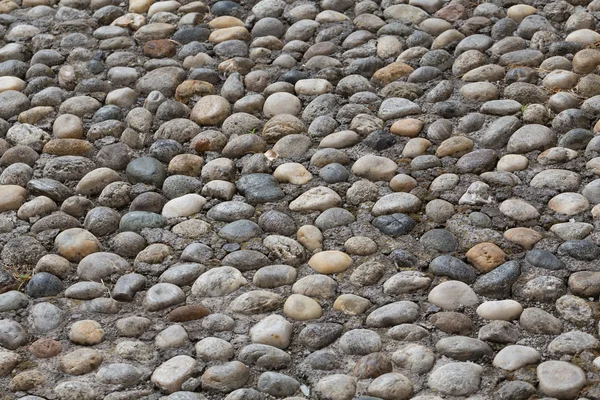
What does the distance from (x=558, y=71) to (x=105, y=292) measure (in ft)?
5.85

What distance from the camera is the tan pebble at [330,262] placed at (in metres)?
2.56

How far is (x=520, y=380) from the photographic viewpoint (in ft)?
6.95

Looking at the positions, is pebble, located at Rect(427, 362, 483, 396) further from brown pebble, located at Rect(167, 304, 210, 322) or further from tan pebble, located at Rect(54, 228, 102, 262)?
tan pebble, located at Rect(54, 228, 102, 262)

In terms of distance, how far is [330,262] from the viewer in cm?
256

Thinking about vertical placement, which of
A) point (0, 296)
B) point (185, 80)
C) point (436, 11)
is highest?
point (436, 11)

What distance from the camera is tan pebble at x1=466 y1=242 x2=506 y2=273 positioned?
8.20 feet

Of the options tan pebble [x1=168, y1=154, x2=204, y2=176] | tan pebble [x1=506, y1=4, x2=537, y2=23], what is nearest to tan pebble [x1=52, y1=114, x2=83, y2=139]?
tan pebble [x1=168, y1=154, x2=204, y2=176]

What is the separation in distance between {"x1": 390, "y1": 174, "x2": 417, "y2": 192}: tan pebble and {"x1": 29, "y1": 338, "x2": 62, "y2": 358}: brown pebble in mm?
1140

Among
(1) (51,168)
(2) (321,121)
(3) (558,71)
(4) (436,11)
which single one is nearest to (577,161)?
(3) (558,71)

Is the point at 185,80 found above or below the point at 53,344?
above

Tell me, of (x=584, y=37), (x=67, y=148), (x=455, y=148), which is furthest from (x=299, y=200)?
(x=584, y=37)

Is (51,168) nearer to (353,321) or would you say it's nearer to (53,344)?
(53,344)

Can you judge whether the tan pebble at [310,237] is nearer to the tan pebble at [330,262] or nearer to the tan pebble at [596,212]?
the tan pebble at [330,262]

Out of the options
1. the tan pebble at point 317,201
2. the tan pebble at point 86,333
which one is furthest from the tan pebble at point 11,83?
the tan pebble at point 86,333
